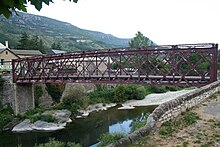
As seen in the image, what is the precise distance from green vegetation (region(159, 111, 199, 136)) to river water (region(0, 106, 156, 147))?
12491mm

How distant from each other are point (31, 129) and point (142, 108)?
14.9m

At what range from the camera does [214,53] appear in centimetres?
1697

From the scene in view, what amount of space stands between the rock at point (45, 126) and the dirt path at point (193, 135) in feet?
57.6

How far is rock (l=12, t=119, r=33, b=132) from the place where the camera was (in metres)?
22.4

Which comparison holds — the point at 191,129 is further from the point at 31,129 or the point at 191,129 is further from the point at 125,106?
the point at 125,106

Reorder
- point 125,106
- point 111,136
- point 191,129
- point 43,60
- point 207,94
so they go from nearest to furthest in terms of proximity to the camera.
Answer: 1. point 191,129
2. point 207,94
3. point 111,136
4. point 43,60
5. point 125,106

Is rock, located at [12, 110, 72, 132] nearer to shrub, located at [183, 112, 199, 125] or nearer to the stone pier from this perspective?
the stone pier

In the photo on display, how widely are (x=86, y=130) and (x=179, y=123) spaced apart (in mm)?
16860

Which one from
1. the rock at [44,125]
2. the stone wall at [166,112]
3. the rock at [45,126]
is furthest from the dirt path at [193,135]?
the rock at [44,125]

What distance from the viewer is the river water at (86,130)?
65.8 ft

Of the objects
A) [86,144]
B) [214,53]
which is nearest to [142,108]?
[86,144]

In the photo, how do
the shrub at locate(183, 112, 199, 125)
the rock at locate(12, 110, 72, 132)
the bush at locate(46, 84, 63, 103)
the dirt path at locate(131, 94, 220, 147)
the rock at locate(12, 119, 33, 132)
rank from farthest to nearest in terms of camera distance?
the bush at locate(46, 84, 63, 103)
the rock at locate(12, 110, 72, 132)
the rock at locate(12, 119, 33, 132)
the shrub at locate(183, 112, 199, 125)
the dirt path at locate(131, 94, 220, 147)

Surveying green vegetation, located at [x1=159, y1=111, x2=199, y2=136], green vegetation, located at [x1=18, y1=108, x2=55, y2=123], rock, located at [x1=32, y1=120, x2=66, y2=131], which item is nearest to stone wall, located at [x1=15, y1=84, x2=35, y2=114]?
green vegetation, located at [x1=18, y1=108, x2=55, y2=123]

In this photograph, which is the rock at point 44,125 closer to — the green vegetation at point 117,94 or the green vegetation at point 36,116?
the green vegetation at point 36,116
